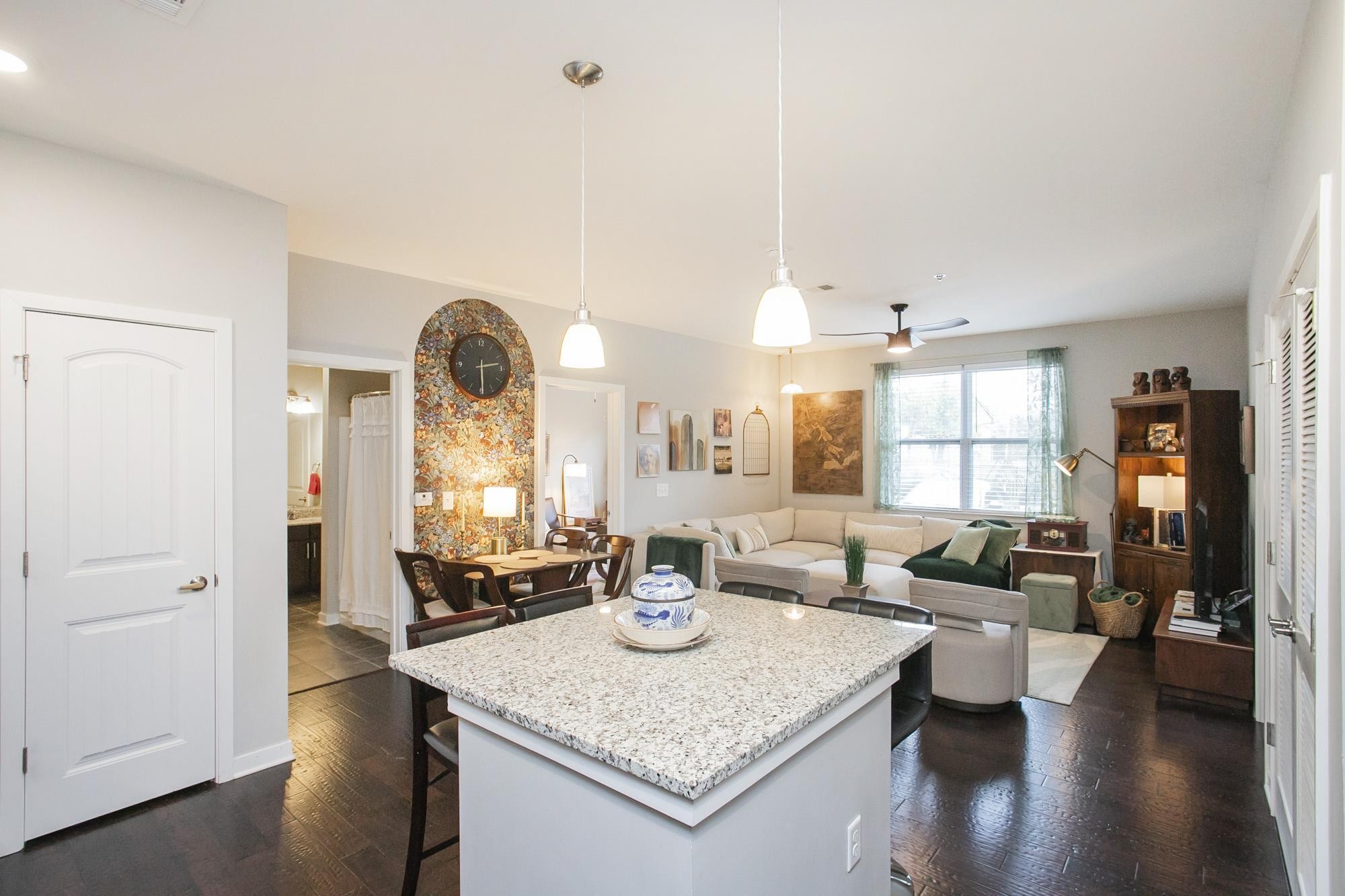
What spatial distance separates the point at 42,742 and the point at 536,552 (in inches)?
106

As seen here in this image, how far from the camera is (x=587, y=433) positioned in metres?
8.41

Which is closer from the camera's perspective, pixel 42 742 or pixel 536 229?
pixel 42 742

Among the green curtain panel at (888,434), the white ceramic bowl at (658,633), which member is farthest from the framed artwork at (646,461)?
the white ceramic bowl at (658,633)

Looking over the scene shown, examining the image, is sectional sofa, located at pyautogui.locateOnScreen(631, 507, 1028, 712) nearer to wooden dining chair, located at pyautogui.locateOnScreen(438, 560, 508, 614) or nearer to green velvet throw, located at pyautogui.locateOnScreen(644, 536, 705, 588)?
green velvet throw, located at pyautogui.locateOnScreen(644, 536, 705, 588)

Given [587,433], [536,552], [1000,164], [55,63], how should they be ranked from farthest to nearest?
1. [587,433]
2. [536,552]
3. [1000,164]
4. [55,63]

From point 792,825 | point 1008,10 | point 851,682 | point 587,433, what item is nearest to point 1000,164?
point 1008,10

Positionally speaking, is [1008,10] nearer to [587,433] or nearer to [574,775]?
[574,775]

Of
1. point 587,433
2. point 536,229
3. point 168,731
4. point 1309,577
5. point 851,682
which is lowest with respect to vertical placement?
point 168,731

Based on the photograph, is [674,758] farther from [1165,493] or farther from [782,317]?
[1165,493]

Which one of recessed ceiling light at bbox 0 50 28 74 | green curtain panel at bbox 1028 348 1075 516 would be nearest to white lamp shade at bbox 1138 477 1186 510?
green curtain panel at bbox 1028 348 1075 516

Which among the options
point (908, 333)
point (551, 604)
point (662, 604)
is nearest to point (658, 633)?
point (662, 604)

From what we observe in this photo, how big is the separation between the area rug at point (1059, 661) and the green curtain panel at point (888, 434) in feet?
6.87

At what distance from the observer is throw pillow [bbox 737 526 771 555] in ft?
21.1

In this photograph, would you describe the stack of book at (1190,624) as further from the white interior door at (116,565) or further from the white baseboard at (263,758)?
the white interior door at (116,565)
